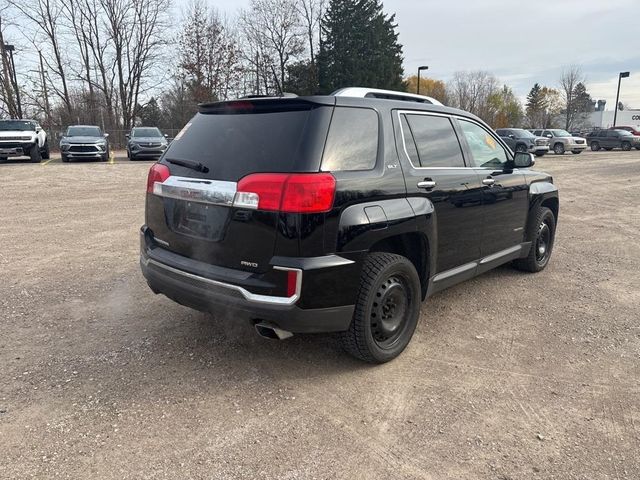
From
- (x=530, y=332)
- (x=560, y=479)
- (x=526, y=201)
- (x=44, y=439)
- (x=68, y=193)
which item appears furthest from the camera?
(x=68, y=193)

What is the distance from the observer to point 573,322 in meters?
4.19

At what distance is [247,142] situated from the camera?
122 inches

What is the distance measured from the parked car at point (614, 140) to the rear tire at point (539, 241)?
115ft

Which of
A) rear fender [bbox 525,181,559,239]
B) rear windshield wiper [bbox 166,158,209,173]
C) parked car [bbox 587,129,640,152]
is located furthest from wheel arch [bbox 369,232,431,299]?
parked car [bbox 587,129,640,152]

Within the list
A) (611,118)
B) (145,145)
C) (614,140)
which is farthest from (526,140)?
(611,118)

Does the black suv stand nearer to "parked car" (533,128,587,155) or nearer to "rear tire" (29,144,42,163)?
"rear tire" (29,144,42,163)

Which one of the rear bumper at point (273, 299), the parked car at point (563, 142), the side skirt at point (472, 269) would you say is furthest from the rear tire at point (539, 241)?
the parked car at point (563, 142)

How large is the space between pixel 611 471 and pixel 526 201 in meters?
3.19

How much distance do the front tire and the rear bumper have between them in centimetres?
16

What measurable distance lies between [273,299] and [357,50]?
151 ft

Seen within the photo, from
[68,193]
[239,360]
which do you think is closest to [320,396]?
[239,360]

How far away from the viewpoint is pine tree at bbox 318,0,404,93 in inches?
1740

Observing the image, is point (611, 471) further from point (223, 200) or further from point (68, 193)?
point (68, 193)

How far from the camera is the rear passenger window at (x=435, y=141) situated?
147 inches
